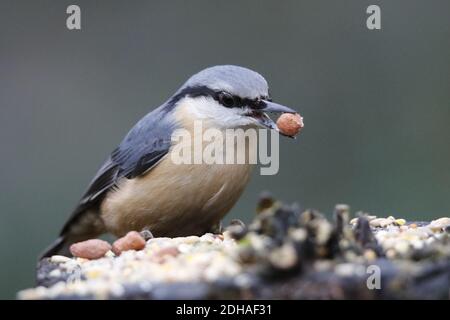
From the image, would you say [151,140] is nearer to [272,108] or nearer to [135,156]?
[135,156]

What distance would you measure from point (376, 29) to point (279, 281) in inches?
158

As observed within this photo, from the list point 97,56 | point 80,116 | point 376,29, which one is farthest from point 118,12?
point 376,29

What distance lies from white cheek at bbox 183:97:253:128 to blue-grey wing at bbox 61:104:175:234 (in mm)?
108

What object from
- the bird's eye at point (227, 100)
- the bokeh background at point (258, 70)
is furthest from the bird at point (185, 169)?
the bokeh background at point (258, 70)

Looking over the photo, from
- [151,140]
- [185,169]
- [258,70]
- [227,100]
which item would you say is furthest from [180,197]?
[258,70]

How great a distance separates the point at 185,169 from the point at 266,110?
372 millimetres

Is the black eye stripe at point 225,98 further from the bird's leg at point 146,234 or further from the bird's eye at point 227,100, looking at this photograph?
the bird's leg at point 146,234

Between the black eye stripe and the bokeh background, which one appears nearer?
the black eye stripe

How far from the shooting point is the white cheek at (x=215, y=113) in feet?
10.3

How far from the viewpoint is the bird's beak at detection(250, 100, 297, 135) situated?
3078 millimetres

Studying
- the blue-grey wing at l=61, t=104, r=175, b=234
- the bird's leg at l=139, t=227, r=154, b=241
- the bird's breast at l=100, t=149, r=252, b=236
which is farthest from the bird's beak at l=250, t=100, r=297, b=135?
the bird's leg at l=139, t=227, r=154, b=241

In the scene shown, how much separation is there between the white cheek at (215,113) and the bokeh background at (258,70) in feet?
4.97

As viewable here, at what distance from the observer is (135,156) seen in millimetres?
3297

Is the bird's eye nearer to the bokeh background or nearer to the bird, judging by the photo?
the bird
